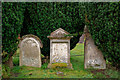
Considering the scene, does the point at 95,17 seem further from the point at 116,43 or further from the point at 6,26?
the point at 6,26

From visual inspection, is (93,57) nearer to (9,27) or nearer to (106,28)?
(106,28)

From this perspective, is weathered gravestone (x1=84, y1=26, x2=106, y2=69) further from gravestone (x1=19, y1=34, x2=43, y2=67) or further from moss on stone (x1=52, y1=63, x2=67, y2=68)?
gravestone (x1=19, y1=34, x2=43, y2=67)

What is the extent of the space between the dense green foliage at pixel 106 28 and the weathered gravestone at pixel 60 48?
4.06 feet

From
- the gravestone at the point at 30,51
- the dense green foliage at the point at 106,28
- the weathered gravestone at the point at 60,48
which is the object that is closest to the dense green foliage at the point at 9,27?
the gravestone at the point at 30,51

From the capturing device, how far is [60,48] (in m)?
5.14

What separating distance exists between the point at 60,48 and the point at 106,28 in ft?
7.04

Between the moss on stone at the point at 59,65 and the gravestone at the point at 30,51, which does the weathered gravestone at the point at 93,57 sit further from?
the gravestone at the point at 30,51

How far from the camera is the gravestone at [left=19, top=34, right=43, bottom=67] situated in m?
5.13

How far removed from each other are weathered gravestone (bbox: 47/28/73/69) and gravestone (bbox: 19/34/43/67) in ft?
1.97

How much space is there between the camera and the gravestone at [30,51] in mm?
5129

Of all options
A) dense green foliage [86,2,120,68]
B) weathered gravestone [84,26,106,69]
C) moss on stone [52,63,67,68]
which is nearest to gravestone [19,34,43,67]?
moss on stone [52,63,67,68]

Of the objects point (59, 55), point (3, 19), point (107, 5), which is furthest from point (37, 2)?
point (107, 5)

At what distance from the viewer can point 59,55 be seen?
5148mm

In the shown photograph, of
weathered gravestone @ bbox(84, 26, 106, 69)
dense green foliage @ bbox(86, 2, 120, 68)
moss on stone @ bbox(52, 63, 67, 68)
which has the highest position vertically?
dense green foliage @ bbox(86, 2, 120, 68)
